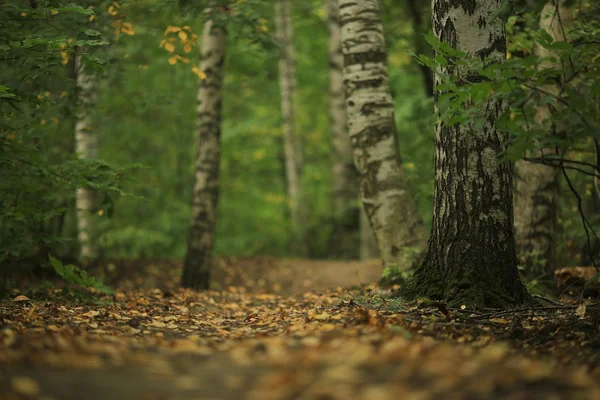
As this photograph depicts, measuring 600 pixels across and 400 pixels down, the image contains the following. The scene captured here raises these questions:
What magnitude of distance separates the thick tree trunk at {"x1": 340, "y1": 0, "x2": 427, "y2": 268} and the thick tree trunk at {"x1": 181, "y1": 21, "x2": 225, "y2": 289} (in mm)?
2725

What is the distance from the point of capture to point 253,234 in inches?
717

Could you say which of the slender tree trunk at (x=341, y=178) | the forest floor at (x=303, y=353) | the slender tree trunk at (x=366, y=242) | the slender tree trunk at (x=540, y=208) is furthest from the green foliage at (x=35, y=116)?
the slender tree trunk at (x=341, y=178)

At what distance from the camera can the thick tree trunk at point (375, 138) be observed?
674cm

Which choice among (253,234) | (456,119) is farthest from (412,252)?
(253,234)

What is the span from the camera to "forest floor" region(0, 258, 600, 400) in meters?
2.60

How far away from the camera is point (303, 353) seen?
119 inches

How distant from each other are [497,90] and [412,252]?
309 centimetres

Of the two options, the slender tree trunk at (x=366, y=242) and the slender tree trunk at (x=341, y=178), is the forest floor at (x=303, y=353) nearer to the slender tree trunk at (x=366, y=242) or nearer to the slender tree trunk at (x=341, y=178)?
the slender tree trunk at (x=366, y=242)

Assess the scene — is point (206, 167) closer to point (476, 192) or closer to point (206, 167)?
point (206, 167)

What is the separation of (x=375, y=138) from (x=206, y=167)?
3208mm

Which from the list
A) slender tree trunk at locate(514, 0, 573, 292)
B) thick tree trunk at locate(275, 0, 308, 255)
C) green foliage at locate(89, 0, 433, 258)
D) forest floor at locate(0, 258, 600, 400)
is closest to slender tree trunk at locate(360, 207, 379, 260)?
green foliage at locate(89, 0, 433, 258)

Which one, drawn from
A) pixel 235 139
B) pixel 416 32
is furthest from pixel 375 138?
pixel 235 139

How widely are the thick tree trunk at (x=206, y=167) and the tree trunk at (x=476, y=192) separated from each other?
4772 mm

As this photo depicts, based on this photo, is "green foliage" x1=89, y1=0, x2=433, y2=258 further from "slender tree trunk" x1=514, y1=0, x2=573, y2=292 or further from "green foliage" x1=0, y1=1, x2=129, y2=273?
"green foliage" x1=0, y1=1, x2=129, y2=273
